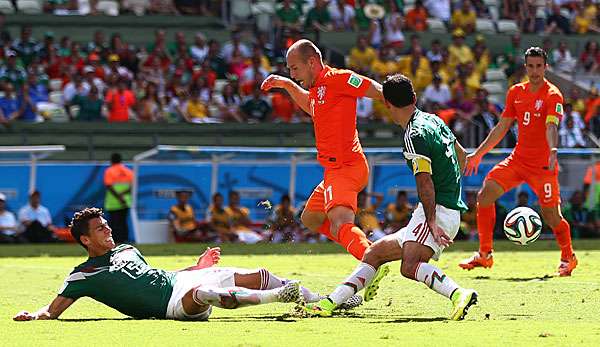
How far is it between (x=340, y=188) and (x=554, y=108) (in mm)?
4480

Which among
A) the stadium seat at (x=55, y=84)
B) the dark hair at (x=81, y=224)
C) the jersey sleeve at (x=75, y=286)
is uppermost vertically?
the dark hair at (x=81, y=224)

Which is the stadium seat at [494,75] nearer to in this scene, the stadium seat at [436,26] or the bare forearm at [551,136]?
the stadium seat at [436,26]

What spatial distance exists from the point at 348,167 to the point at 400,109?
1.84m

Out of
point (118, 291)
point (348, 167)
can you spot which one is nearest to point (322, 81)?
point (348, 167)

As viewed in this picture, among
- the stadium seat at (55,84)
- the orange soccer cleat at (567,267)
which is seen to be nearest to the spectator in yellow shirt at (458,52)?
the stadium seat at (55,84)

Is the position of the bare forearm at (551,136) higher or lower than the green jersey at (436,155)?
lower

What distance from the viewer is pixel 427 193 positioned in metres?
11.0

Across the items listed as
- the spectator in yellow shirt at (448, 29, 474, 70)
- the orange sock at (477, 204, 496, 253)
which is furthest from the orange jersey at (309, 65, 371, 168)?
the spectator in yellow shirt at (448, 29, 474, 70)

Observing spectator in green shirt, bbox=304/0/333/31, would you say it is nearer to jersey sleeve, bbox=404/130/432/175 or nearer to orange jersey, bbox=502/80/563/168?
orange jersey, bbox=502/80/563/168

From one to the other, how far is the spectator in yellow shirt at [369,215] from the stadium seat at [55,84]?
7.25 m

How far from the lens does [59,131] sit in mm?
28359

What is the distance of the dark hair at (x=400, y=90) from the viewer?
11.2 metres

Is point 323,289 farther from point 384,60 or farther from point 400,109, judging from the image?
point 384,60

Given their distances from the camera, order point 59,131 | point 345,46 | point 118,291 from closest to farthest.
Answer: point 118,291
point 59,131
point 345,46
